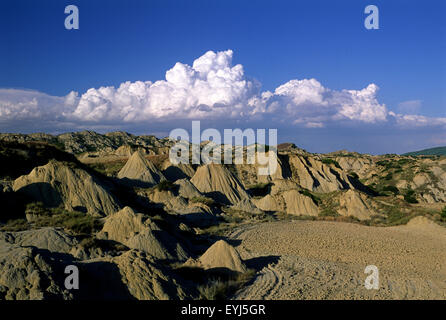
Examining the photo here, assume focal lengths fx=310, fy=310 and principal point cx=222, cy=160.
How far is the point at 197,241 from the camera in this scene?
18797 millimetres

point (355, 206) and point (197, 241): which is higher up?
Result: point (197, 241)

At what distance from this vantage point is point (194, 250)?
16859 millimetres

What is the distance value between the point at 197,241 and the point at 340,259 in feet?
26.7

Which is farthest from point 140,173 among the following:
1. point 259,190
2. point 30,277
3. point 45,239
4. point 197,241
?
point 30,277

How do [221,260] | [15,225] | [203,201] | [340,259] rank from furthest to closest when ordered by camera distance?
1. [203,201]
2. [340,259]
3. [15,225]
4. [221,260]

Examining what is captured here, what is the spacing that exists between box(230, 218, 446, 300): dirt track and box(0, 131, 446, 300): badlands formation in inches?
2.7

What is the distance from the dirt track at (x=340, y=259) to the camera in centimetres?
1173

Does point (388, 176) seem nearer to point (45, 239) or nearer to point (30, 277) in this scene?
point (45, 239)

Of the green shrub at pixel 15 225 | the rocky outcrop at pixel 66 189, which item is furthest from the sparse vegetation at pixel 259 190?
the green shrub at pixel 15 225

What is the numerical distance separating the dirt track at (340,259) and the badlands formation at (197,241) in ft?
0.23
